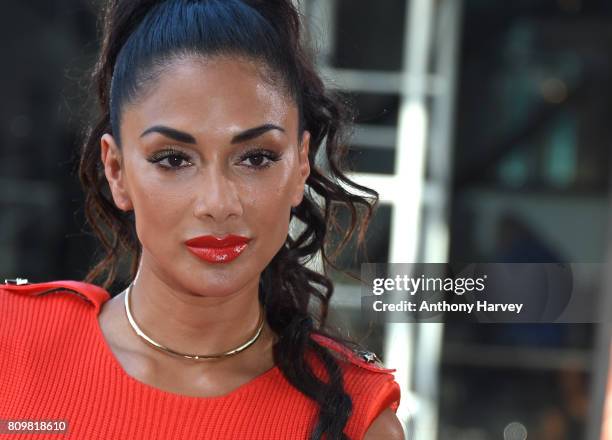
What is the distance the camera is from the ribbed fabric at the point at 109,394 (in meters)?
1.59

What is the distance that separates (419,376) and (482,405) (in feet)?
3.67

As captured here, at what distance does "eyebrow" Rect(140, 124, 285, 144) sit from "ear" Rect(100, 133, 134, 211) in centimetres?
10

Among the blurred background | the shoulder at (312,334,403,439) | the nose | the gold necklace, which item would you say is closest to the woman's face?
the nose

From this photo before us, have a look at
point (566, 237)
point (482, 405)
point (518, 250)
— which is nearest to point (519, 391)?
point (482, 405)

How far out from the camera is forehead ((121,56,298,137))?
1.47 meters

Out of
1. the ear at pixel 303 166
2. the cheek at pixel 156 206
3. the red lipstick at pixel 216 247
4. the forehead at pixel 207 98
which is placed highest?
the forehead at pixel 207 98

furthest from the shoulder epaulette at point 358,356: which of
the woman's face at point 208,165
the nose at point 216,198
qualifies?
the nose at point 216,198

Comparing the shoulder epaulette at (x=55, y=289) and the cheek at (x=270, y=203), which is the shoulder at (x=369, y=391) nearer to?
the cheek at (x=270, y=203)

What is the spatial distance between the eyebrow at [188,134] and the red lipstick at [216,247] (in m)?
0.13

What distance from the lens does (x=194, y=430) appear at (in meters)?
1.60

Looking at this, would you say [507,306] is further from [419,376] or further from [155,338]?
[419,376]

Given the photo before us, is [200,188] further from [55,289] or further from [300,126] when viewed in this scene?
[55,289]

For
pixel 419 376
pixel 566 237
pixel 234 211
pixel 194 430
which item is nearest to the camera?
pixel 234 211

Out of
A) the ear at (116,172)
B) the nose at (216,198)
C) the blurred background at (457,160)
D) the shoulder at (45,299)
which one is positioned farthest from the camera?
the blurred background at (457,160)
